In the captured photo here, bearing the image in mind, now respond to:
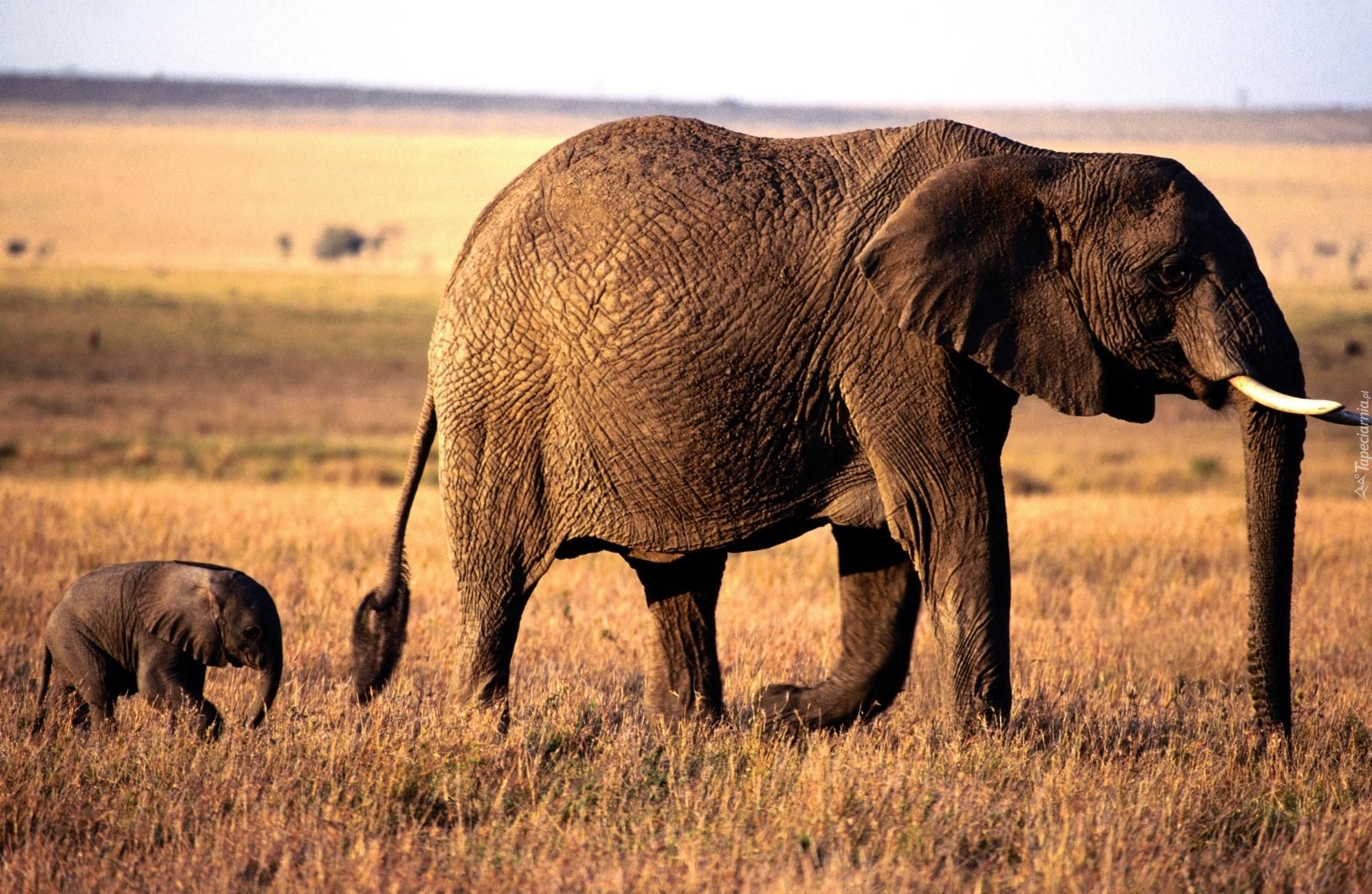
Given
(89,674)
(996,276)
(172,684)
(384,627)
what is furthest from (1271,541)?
(89,674)

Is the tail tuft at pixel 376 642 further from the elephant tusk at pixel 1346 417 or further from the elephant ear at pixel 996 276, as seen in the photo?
the elephant tusk at pixel 1346 417

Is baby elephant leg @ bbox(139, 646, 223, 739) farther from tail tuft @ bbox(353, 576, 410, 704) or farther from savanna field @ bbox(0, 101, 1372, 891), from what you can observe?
tail tuft @ bbox(353, 576, 410, 704)

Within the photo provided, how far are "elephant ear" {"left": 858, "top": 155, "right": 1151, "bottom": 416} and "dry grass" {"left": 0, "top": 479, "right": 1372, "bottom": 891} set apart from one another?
1.43 metres

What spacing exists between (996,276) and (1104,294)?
41cm

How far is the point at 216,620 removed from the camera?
269 inches

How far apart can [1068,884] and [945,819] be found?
618mm

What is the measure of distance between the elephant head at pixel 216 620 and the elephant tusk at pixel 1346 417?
424 centimetres

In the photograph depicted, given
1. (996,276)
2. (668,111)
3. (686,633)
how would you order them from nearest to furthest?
1. (996,276)
2. (686,633)
3. (668,111)

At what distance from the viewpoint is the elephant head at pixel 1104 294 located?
6.14 meters

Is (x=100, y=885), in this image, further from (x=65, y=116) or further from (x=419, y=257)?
(x=65, y=116)

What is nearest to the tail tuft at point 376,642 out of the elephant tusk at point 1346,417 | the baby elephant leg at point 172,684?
the baby elephant leg at point 172,684

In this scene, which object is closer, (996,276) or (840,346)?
(996,276)

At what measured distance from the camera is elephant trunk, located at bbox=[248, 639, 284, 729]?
6.85 meters

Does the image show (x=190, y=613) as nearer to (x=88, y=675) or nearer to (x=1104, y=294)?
(x=88, y=675)
